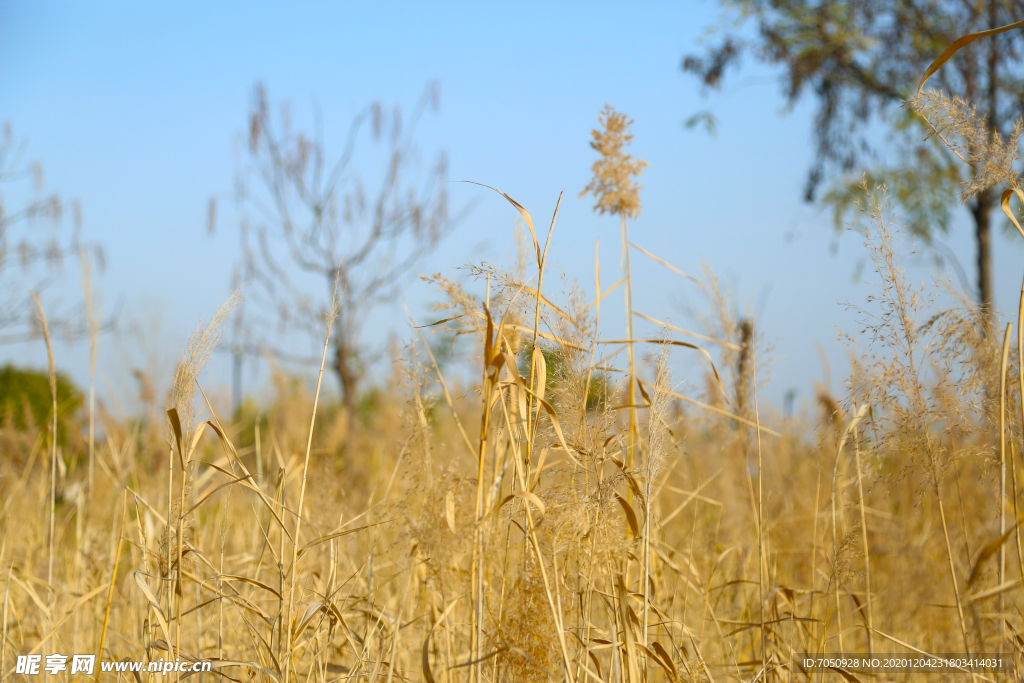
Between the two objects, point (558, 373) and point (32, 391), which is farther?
point (32, 391)

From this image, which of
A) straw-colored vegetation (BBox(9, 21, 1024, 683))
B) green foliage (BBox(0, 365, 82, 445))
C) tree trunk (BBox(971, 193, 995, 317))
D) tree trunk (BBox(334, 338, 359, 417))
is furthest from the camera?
tree trunk (BBox(334, 338, 359, 417))

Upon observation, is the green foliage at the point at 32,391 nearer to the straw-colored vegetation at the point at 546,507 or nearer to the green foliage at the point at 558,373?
the straw-colored vegetation at the point at 546,507

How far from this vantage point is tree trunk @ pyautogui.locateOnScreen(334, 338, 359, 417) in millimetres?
10016

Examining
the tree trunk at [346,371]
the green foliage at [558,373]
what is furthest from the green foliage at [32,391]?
the green foliage at [558,373]

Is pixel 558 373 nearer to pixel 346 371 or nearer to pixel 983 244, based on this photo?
pixel 983 244

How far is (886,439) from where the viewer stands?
1360 millimetres

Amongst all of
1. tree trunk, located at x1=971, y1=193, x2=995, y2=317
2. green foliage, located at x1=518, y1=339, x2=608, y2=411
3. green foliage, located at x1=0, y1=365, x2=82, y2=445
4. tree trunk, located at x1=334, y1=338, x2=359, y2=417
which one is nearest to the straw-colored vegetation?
green foliage, located at x1=518, y1=339, x2=608, y2=411

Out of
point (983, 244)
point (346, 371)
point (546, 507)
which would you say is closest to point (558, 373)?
point (546, 507)

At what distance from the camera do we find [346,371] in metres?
10.0

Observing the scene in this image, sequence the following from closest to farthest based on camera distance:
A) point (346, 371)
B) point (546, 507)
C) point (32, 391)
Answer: point (546, 507) → point (32, 391) → point (346, 371)

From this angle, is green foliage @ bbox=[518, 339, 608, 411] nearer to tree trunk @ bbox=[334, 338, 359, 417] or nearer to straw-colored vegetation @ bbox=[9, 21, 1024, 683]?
straw-colored vegetation @ bbox=[9, 21, 1024, 683]

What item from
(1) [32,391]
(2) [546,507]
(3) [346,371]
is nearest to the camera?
(2) [546,507]

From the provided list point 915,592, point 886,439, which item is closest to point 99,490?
point 886,439

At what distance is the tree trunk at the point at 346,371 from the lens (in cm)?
1002
